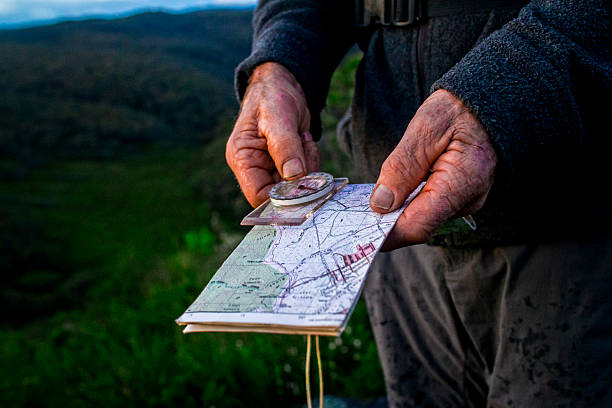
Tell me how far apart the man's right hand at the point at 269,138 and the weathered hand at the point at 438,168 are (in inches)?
15.0

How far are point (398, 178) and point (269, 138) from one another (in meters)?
0.48

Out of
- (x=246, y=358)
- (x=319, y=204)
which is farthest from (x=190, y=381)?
(x=319, y=204)

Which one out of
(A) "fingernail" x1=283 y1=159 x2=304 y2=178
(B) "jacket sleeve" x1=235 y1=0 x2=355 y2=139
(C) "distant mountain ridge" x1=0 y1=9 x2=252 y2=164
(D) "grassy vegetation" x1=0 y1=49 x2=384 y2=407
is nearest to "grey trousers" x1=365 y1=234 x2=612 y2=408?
(A) "fingernail" x1=283 y1=159 x2=304 y2=178

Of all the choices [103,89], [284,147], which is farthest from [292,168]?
[103,89]

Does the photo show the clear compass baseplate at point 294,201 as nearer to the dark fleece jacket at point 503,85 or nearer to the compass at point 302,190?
the compass at point 302,190

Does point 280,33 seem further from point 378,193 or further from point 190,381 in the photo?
point 190,381

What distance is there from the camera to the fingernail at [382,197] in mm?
1081

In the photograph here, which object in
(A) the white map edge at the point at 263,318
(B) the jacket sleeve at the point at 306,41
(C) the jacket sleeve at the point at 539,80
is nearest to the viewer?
(A) the white map edge at the point at 263,318

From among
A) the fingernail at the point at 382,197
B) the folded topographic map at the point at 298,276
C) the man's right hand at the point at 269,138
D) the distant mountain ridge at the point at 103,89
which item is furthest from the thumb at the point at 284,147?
the distant mountain ridge at the point at 103,89

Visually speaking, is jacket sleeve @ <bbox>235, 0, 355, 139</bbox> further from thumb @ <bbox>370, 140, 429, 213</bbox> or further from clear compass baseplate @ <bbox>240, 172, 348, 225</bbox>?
thumb @ <bbox>370, 140, 429, 213</bbox>

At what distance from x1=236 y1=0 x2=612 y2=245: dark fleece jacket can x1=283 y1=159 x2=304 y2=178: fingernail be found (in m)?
0.34

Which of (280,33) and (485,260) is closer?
(485,260)

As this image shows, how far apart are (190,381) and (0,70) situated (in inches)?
426

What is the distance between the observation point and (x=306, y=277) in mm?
1015
